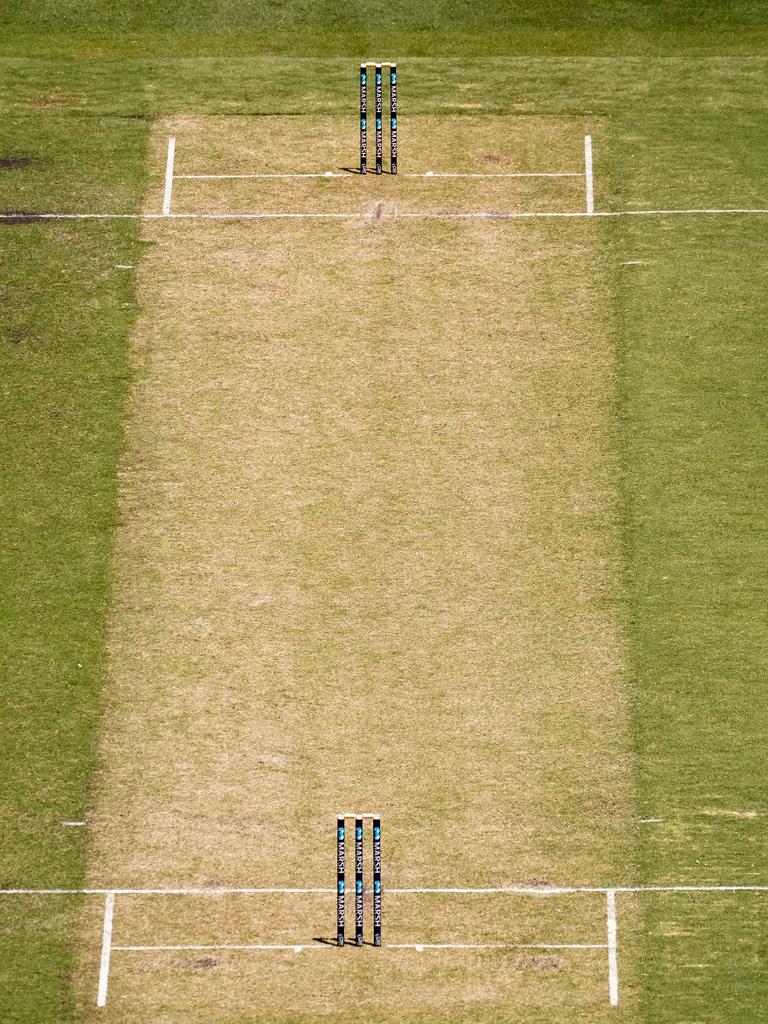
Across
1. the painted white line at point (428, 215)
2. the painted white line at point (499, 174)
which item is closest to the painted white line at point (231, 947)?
the painted white line at point (428, 215)

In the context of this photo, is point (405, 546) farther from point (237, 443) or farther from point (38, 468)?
point (38, 468)

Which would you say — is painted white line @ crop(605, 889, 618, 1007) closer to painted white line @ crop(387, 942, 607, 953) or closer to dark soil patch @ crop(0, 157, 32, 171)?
painted white line @ crop(387, 942, 607, 953)

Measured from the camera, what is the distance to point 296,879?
47750mm

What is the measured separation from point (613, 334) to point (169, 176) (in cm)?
1089

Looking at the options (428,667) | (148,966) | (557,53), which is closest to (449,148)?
(557,53)

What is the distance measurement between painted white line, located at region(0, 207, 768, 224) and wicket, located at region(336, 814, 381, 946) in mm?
16533

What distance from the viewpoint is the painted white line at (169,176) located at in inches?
2321

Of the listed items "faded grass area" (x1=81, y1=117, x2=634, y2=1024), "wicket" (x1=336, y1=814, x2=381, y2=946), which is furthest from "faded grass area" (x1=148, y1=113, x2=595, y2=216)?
"wicket" (x1=336, y1=814, x2=381, y2=946)

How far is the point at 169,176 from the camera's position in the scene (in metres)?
59.6

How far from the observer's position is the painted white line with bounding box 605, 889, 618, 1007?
4644 centimetres

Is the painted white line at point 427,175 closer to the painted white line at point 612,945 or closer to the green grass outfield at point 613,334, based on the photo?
the green grass outfield at point 613,334

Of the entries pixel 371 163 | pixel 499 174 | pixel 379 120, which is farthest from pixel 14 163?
pixel 499 174

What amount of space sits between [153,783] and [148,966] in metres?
3.82

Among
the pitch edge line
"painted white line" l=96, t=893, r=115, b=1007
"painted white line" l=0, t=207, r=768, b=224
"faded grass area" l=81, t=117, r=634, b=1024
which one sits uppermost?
"painted white line" l=0, t=207, r=768, b=224
